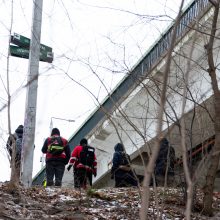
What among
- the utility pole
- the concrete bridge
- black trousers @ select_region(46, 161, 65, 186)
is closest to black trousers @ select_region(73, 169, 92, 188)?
black trousers @ select_region(46, 161, 65, 186)

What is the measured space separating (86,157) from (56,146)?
0.74 meters

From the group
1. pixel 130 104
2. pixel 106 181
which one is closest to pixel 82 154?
pixel 130 104

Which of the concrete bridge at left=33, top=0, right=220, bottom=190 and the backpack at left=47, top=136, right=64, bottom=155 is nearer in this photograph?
the concrete bridge at left=33, top=0, right=220, bottom=190

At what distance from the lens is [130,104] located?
415 inches

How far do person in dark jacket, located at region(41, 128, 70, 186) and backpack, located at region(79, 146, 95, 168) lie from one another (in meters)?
0.30

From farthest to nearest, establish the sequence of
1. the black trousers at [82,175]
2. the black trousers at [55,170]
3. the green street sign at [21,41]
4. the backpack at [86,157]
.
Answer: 1. the backpack at [86,157]
2. the black trousers at [55,170]
3. the black trousers at [82,175]
4. the green street sign at [21,41]

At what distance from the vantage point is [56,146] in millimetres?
12242

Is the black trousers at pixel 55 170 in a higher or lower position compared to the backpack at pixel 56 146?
lower

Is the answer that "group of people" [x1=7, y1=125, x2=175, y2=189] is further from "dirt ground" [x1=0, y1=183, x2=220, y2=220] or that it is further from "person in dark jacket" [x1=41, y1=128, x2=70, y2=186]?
"dirt ground" [x1=0, y1=183, x2=220, y2=220]

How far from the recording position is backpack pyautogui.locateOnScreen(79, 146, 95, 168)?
12508mm

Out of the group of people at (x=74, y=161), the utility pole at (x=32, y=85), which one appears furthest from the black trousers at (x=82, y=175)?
the utility pole at (x=32, y=85)

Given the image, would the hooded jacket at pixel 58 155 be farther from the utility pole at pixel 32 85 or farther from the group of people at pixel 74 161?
the utility pole at pixel 32 85

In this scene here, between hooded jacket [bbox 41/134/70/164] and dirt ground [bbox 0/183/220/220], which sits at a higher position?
hooded jacket [bbox 41/134/70/164]

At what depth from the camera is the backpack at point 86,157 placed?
1251 cm
